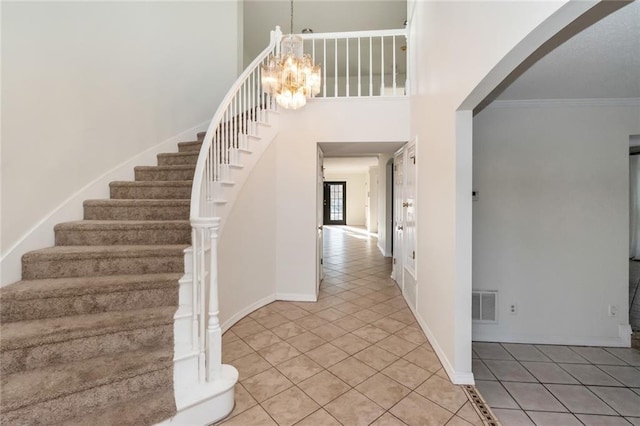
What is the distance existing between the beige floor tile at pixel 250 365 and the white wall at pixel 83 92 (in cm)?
179

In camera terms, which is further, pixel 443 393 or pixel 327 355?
pixel 327 355

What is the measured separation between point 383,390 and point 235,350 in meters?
1.34

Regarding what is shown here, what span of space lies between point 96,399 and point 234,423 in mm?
766

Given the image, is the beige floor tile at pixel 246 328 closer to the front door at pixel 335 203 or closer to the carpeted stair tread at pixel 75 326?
the carpeted stair tread at pixel 75 326

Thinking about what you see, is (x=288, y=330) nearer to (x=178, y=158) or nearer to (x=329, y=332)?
(x=329, y=332)

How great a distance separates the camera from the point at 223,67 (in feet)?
15.1

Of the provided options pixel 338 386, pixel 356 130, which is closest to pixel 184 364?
pixel 338 386

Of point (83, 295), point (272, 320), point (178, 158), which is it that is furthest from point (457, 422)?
point (178, 158)

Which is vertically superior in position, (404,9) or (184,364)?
(404,9)

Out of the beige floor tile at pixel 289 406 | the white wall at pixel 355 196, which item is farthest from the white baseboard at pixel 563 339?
the white wall at pixel 355 196

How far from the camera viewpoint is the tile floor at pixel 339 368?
1.75m

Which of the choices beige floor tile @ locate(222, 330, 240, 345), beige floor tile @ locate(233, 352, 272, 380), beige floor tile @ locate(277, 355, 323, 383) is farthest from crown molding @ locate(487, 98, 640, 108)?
beige floor tile @ locate(222, 330, 240, 345)

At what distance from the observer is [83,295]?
1.83 meters

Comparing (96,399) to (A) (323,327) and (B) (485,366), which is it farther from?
(B) (485,366)
